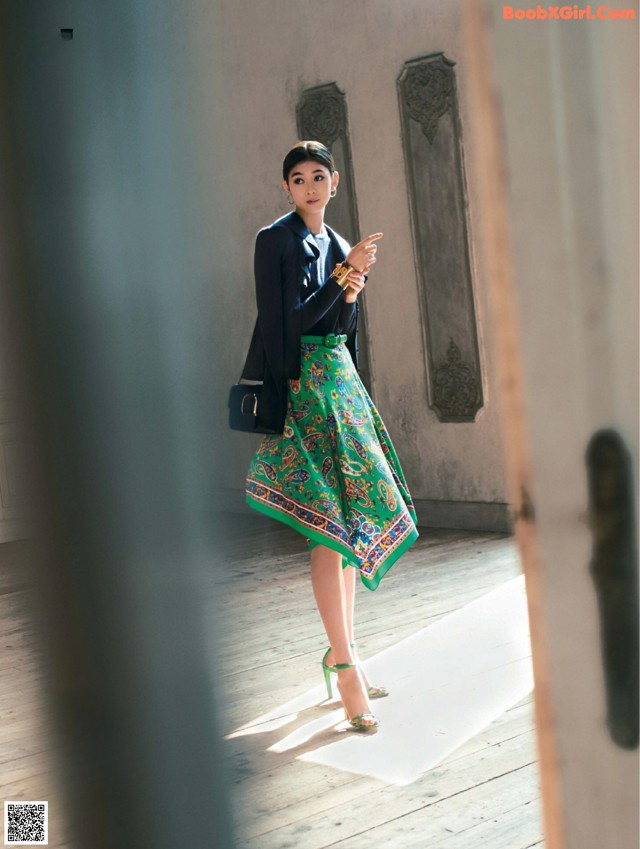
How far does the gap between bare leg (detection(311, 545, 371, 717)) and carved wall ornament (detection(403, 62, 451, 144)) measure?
3098 millimetres

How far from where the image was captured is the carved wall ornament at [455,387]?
527 cm

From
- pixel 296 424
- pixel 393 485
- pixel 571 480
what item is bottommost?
pixel 393 485

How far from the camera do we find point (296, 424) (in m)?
2.71

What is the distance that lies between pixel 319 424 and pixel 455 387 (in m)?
2.73

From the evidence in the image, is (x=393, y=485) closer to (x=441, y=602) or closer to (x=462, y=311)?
(x=441, y=602)

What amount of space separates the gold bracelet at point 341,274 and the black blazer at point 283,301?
0.04 ft

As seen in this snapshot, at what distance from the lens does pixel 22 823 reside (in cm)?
209

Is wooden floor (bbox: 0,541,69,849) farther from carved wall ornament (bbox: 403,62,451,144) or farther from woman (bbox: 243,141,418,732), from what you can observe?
carved wall ornament (bbox: 403,62,451,144)

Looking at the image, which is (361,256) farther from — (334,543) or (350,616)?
(350,616)

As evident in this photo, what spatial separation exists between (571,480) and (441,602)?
3365 mm

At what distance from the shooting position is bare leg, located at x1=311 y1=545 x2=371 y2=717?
8.91 feet

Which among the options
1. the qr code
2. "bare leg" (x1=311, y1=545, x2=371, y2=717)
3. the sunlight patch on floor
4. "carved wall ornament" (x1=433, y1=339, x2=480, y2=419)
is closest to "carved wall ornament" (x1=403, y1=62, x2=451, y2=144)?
"carved wall ornament" (x1=433, y1=339, x2=480, y2=419)

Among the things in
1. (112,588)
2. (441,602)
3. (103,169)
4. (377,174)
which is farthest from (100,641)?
(377,174)

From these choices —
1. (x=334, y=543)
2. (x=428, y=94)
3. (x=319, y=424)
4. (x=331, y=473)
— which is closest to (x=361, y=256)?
(x=319, y=424)
